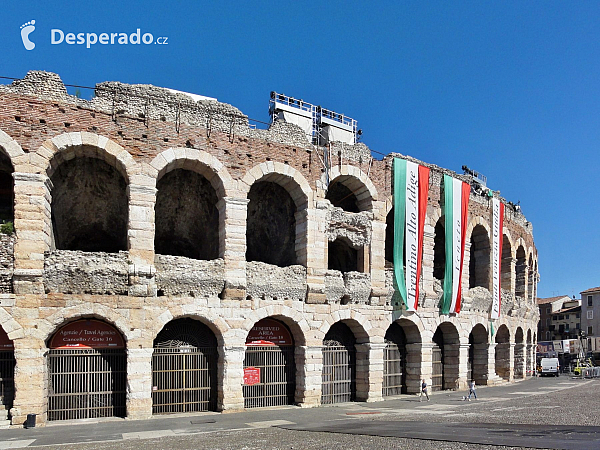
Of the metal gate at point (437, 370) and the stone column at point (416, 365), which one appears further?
the metal gate at point (437, 370)

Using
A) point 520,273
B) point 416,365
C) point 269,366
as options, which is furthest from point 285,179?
point 520,273

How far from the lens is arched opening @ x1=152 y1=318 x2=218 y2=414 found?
20375mm

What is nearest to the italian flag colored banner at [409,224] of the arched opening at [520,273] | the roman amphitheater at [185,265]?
the roman amphitheater at [185,265]

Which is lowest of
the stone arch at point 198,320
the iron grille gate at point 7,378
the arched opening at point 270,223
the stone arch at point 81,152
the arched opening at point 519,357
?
the arched opening at point 519,357

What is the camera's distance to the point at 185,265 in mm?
20234

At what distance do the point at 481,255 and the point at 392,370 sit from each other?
9.88 metres

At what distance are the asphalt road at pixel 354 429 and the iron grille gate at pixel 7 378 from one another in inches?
64.6

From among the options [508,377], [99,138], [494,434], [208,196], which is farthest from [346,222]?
[508,377]

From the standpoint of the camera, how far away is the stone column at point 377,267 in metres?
24.8

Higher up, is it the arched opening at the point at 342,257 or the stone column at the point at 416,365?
the arched opening at the point at 342,257

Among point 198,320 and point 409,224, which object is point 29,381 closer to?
point 198,320

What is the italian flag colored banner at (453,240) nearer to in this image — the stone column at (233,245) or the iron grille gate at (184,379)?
the stone column at (233,245)

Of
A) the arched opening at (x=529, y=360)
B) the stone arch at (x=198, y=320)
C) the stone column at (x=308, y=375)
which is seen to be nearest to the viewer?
the stone arch at (x=198, y=320)

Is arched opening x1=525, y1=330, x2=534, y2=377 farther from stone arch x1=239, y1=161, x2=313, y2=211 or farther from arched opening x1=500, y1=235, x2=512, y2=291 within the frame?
stone arch x1=239, y1=161, x2=313, y2=211
